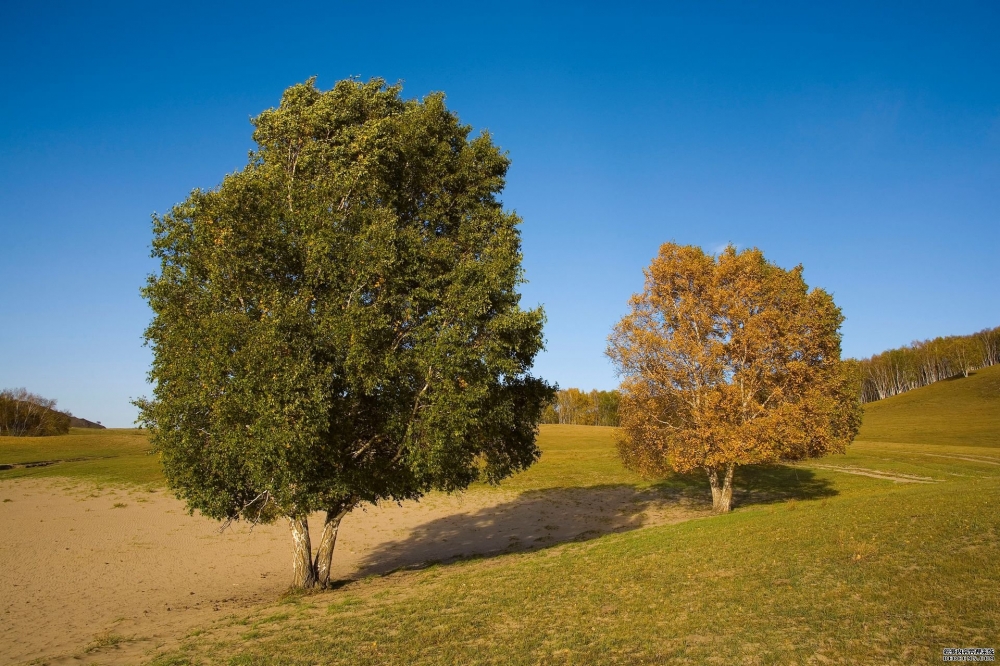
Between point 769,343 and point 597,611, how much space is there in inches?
807

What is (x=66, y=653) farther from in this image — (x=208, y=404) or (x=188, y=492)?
(x=208, y=404)

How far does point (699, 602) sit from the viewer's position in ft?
42.3

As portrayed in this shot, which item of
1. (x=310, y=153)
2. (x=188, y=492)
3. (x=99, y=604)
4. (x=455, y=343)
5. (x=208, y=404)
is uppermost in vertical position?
(x=310, y=153)

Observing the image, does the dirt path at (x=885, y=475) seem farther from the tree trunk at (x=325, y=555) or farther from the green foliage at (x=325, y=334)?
the tree trunk at (x=325, y=555)

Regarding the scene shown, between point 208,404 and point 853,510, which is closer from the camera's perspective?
point 208,404

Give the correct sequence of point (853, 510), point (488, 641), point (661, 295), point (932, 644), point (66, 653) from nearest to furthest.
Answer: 1. point (932, 644)
2. point (488, 641)
3. point (66, 653)
4. point (853, 510)
5. point (661, 295)

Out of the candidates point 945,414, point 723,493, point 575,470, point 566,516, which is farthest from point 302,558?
point 945,414

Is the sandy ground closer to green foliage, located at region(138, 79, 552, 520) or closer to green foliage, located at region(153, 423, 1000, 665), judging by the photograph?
green foliage, located at region(153, 423, 1000, 665)

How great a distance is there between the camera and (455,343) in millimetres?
17656

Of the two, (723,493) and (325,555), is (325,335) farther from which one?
(723,493)

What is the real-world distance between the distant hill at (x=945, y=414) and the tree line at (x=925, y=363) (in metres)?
9.57

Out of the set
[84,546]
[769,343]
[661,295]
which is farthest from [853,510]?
[84,546]

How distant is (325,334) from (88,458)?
79.1 m

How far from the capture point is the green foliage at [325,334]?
16.2 m
